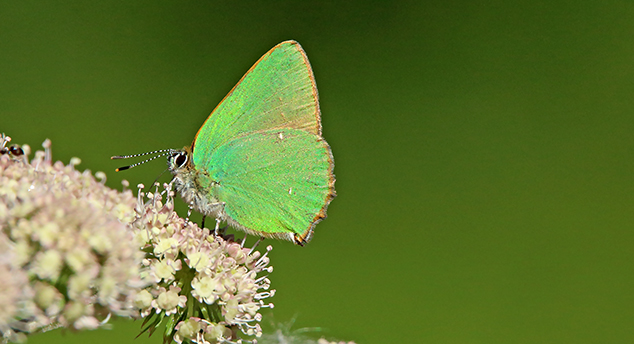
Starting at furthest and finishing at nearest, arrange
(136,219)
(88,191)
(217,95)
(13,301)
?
(217,95) < (136,219) < (88,191) < (13,301)

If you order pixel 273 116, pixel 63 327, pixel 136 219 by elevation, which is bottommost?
pixel 63 327

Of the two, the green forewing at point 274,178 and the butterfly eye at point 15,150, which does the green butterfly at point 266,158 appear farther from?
the butterfly eye at point 15,150

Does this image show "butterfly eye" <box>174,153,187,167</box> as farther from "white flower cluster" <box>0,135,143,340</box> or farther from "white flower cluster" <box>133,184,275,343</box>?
"white flower cluster" <box>0,135,143,340</box>

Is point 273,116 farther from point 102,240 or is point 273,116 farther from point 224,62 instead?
point 224,62

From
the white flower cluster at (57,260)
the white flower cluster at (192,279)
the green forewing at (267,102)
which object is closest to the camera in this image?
the white flower cluster at (57,260)

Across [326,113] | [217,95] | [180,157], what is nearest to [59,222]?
[180,157]

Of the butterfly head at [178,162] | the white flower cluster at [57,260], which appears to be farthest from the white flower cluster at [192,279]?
the butterfly head at [178,162]

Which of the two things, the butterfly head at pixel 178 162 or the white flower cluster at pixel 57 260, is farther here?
the butterfly head at pixel 178 162
